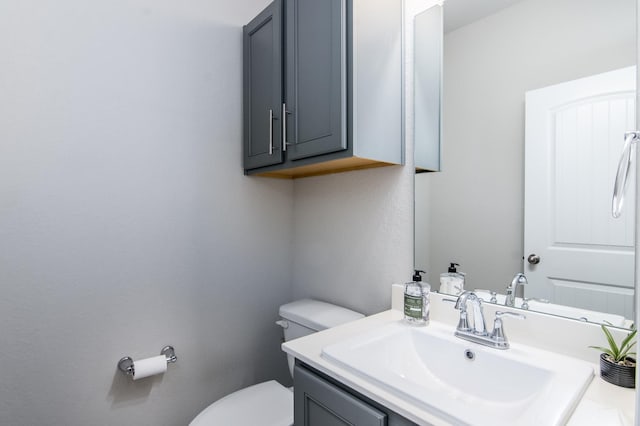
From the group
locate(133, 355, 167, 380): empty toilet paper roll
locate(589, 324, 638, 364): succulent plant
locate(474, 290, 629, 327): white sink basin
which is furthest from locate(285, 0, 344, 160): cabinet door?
locate(133, 355, 167, 380): empty toilet paper roll

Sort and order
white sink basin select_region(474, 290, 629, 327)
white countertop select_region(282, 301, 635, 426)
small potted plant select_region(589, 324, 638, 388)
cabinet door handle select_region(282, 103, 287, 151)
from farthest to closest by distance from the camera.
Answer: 1. cabinet door handle select_region(282, 103, 287, 151)
2. white sink basin select_region(474, 290, 629, 327)
3. small potted plant select_region(589, 324, 638, 388)
4. white countertop select_region(282, 301, 635, 426)

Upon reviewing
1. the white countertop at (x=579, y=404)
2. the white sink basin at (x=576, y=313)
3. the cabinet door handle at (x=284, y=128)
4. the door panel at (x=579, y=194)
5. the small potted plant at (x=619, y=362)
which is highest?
the cabinet door handle at (x=284, y=128)

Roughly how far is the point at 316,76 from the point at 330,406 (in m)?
1.06

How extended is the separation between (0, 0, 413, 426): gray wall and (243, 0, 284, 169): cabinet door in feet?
0.25

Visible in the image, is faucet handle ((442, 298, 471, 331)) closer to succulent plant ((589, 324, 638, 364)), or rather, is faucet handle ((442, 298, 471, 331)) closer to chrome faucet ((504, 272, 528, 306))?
chrome faucet ((504, 272, 528, 306))

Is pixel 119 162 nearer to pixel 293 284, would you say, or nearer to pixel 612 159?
pixel 293 284

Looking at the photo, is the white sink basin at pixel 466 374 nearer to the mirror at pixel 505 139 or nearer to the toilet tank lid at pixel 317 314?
the mirror at pixel 505 139

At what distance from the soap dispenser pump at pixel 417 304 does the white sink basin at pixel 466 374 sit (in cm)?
4

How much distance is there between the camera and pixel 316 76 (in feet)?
3.98

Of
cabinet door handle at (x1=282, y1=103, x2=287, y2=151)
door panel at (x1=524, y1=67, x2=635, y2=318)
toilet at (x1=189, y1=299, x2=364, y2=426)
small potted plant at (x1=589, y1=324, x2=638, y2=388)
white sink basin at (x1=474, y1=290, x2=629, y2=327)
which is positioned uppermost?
cabinet door handle at (x1=282, y1=103, x2=287, y2=151)

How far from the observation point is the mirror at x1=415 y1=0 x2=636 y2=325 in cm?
91

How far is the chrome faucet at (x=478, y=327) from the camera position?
0.96 meters

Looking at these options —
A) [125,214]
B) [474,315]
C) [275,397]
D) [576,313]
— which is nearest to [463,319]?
[474,315]

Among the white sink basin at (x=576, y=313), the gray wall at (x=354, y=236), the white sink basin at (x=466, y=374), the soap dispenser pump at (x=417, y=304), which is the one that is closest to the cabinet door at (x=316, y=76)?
the gray wall at (x=354, y=236)
